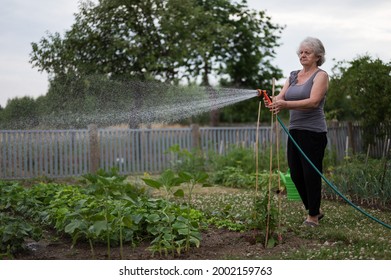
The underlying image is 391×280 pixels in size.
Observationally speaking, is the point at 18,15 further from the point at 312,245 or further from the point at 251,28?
the point at 251,28

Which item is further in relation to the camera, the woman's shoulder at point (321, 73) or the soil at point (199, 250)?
the woman's shoulder at point (321, 73)

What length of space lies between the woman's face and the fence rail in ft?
18.3

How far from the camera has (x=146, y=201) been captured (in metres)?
4.46

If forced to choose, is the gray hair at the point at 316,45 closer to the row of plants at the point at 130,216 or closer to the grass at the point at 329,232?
the row of plants at the point at 130,216

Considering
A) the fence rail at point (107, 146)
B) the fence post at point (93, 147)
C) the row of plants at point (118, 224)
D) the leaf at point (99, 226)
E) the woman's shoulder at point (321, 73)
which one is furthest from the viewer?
the fence post at point (93, 147)

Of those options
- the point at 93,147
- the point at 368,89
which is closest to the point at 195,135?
the point at 93,147

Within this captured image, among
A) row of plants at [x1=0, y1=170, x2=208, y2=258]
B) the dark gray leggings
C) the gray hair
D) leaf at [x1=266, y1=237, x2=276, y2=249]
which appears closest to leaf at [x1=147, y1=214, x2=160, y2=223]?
row of plants at [x1=0, y1=170, x2=208, y2=258]

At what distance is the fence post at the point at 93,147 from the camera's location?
11.2 m

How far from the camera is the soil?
3.69 metres

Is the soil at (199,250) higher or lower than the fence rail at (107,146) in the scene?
lower

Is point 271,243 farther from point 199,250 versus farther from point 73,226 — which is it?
point 73,226

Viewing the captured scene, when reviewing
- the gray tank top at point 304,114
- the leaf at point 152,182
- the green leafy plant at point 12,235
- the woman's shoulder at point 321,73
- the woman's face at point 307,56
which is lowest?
the green leafy plant at point 12,235

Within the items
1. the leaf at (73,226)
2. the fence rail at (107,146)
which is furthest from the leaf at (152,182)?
the fence rail at (107,146)

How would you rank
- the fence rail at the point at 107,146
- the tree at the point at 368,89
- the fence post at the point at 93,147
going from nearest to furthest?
the tree at the point at 368,89 → the fence rail at the point at 107,146 → the fence post at the point at 93,147
